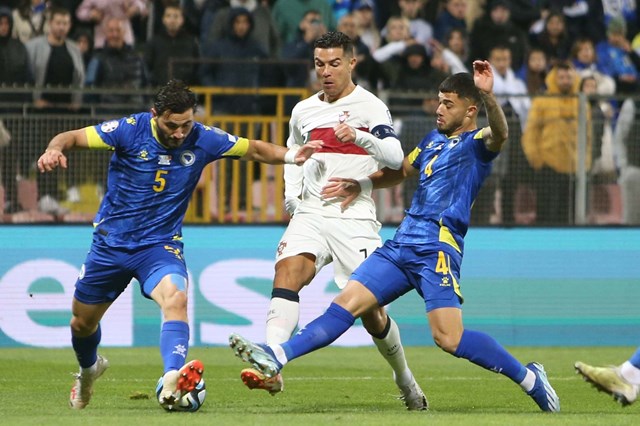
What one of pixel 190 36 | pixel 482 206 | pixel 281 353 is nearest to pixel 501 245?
pixel 482 206

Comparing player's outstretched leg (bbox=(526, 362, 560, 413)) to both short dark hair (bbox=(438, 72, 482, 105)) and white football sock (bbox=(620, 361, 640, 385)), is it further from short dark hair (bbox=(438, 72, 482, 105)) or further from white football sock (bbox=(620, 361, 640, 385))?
short dark hair (bbox=(438, 72, 482, 105))

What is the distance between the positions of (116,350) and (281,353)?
667cm

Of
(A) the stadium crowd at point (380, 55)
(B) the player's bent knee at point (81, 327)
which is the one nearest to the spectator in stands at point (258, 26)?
(A) the stadium crowd at point (380, 55)

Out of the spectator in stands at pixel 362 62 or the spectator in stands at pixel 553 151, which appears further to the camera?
the spectator in stands at pixel 362 62

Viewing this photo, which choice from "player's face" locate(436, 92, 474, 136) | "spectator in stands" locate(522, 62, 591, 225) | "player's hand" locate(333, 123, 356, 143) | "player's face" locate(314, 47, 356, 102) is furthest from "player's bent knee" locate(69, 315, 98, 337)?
"spectator in stands" locate(522, 62, 591, 225)

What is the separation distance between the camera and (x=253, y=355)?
810 cm

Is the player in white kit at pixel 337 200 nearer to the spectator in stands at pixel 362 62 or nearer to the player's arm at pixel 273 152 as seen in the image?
the player's arm at pixel 273 152

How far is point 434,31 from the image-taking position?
62.8 ft

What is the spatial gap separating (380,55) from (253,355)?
10.1 m

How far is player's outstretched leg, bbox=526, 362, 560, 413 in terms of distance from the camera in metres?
8.88

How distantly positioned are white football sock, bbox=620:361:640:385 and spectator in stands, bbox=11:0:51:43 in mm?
10219

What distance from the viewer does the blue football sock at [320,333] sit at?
8531 mm

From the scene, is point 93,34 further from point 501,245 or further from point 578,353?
point 578,353

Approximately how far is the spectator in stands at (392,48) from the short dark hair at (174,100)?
8.51 metres
